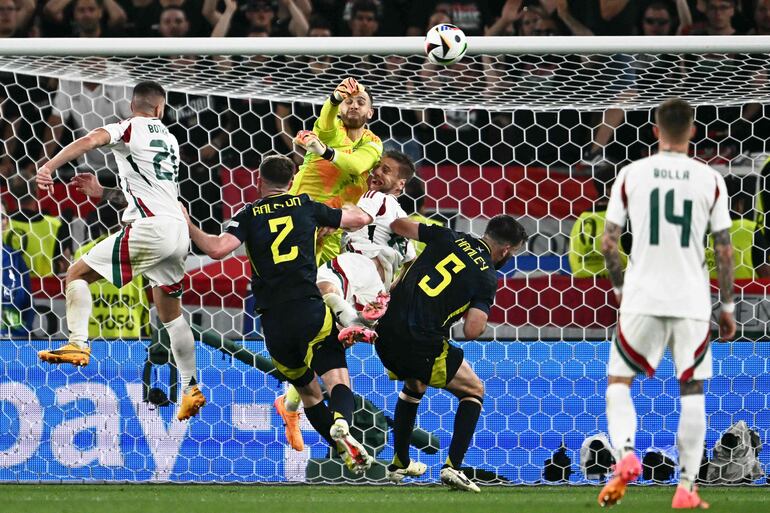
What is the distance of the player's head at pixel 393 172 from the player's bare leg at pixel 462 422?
3.89ft

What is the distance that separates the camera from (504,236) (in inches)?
278

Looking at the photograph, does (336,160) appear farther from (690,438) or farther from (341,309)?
(690,438)

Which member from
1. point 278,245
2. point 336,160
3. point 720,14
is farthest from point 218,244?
point 720,14

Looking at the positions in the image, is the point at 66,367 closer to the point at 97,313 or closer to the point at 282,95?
the point at 97,313

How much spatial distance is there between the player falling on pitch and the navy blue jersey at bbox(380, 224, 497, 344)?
0.45m

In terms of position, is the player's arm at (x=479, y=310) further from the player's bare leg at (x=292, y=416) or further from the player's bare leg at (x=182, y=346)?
the player's bare leg at (x=182, y=346)

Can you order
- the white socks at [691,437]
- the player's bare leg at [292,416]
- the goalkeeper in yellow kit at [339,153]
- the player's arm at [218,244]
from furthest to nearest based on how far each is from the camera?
the player's bare leg at [292,416]
the goalkeeper in yellow kit at [339,153]
the player's arm at [218,244]
the white socks at [691,437]

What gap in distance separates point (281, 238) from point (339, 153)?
64cm

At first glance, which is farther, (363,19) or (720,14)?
(363,19)

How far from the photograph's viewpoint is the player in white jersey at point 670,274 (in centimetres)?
527

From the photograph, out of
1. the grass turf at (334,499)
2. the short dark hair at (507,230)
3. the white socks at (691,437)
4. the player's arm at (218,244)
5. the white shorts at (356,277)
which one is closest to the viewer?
the white socks at (691,437)

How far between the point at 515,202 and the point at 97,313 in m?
3.05

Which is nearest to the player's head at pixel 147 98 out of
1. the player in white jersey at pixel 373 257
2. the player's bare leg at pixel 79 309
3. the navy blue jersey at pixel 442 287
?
the player's bare leg at pixel 79 309

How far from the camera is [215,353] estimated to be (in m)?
7.83
